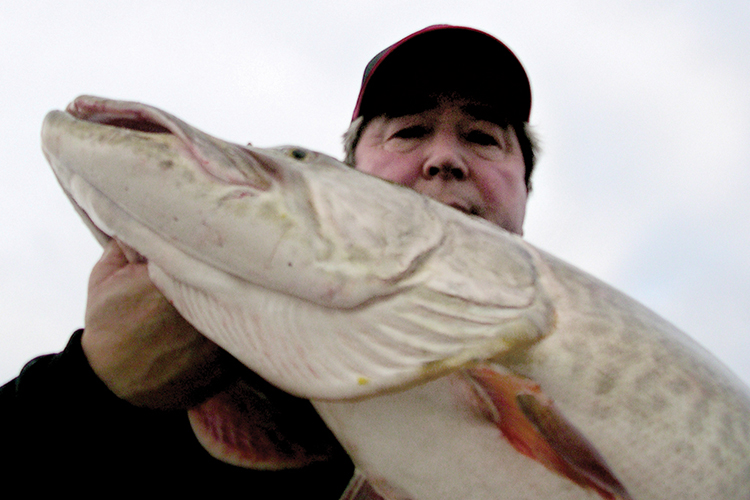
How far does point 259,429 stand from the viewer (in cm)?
103

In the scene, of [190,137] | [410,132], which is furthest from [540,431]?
[410,132]

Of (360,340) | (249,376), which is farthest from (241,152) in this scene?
(249,376)

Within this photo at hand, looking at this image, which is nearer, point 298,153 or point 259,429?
point 298,153

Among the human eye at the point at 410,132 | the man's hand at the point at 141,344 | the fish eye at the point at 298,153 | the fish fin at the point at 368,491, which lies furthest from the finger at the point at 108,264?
the human eye at the point at 410,132

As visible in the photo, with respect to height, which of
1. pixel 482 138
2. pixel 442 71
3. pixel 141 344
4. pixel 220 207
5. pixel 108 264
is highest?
pixel 442 71

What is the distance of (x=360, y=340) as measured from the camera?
27.0 inches

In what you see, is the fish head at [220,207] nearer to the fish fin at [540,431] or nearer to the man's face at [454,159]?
the fish fin at [540,431]

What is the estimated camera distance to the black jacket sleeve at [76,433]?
989 millimetres

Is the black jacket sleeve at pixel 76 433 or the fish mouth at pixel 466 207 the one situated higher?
the fish mouth at pixel 466 207

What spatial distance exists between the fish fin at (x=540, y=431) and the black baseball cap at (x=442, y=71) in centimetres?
127

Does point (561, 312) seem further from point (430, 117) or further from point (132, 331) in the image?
point (430, 117)

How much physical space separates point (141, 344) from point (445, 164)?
3.76ft

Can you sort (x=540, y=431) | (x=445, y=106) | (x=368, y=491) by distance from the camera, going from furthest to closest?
(x=445, y=106), (x=368, y=491), (x=540, y=431)

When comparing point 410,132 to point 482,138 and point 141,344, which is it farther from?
point 141,344
